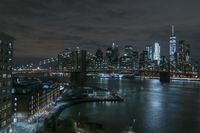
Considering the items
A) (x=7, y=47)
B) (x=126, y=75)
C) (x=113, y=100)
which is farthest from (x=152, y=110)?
(x=126, y=75)

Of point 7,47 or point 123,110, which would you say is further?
point 123,110

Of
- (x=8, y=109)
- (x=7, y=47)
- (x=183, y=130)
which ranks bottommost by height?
(x=183, y=130)

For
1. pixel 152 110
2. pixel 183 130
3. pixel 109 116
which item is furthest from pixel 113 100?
pixel 183 130

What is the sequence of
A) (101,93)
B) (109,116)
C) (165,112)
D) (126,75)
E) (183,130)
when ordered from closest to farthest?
1. (183,130)
2. (109,116)
3. (165,112)
4. (101,93)
5. (126,75)

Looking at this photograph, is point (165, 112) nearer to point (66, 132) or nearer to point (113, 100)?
point (113, 100)

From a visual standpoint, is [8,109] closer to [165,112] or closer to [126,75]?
[165,112]

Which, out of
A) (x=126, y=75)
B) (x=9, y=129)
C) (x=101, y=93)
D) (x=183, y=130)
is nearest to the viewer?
(x=9, y=129)

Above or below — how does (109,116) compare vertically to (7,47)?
below
